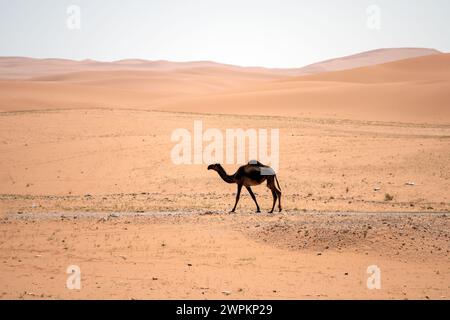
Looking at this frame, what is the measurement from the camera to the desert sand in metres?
9.94

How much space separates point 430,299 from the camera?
9102 millimetres

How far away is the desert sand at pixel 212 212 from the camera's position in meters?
Result: 9.94

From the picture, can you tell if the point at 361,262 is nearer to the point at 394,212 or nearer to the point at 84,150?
the point at 394,212

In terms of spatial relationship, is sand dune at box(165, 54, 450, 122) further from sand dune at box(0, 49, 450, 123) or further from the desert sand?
the desert sand

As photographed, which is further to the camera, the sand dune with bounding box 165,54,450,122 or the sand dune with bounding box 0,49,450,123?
the sand dune with bounding box 0,49,450,123

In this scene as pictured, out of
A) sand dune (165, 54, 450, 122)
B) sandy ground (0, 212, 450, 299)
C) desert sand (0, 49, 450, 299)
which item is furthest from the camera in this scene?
sand dune (165, 54, 450, 122)

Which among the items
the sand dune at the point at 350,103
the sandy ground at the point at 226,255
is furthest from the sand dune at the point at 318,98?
the sandy ground at the point at 226,255

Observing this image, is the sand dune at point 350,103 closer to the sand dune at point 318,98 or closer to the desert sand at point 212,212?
the sand dune at point 318,98

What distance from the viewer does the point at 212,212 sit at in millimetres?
15336

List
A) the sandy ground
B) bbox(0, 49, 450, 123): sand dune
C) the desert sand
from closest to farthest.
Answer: the sandy ground, the desert sand, bbox(0, 49, 450, 123): sand dune

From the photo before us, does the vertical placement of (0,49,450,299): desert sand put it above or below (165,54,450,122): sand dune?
below

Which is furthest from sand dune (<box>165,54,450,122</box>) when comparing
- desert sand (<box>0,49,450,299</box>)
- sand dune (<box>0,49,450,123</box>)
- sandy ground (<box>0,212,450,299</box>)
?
sandy ground (<box>0,212,450,299</box>)

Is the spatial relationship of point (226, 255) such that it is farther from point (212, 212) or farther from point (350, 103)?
point (350, 103)

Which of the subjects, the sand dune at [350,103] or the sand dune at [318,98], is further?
the sand dune at [318,98]
